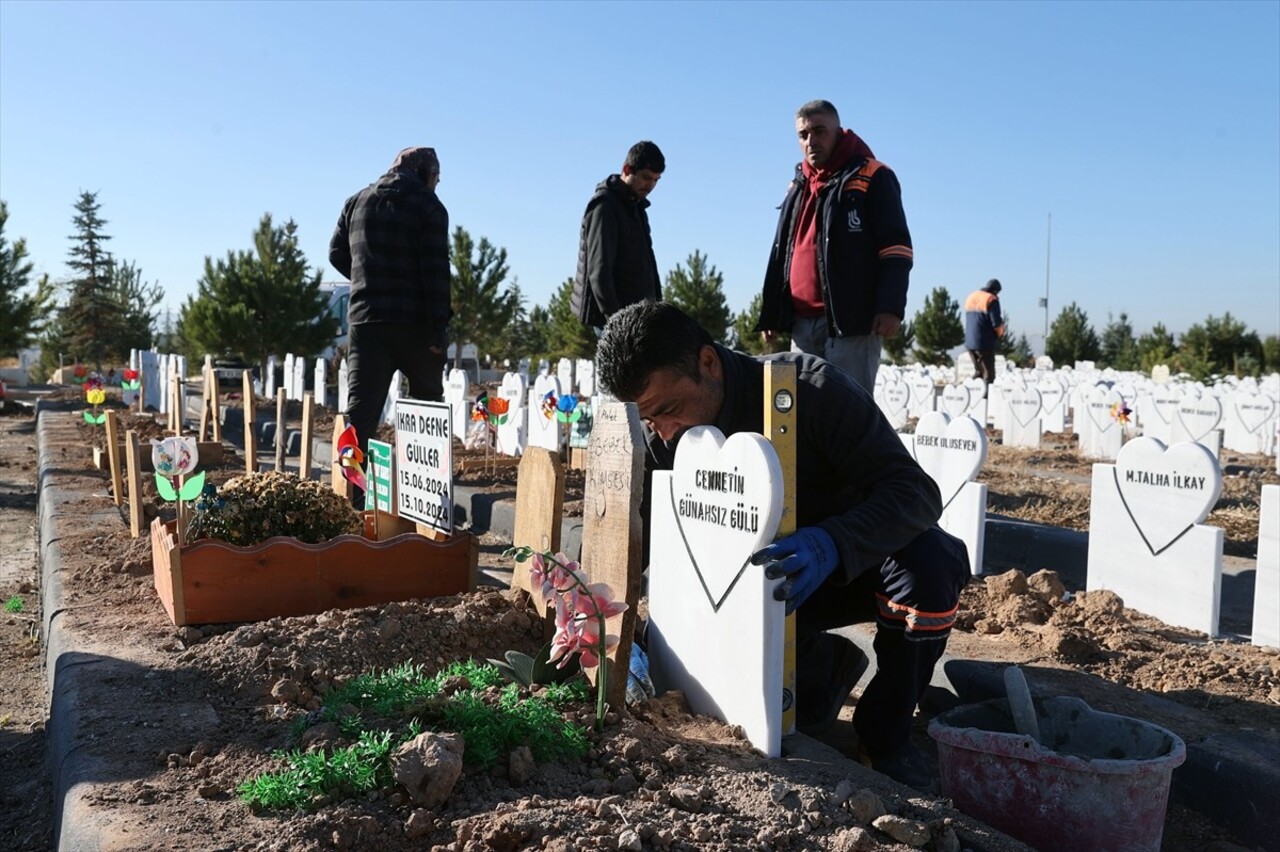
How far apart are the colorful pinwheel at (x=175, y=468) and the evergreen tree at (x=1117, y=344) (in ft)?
136

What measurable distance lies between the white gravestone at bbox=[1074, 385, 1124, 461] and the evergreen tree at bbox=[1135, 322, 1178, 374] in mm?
22856

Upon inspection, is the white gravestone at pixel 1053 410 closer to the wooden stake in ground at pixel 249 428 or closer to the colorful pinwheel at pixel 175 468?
the wooden stake in ground at pixel 249 428

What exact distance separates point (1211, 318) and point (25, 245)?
104 ft

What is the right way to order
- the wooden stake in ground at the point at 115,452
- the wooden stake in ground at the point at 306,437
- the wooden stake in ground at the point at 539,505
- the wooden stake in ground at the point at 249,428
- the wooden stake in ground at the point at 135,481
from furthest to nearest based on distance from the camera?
the wooden stake in ground at the point at 115,452 → the wooden stake in ground at the point at 249,428 → the wooden stake in ground at the point at 306,437 → the wooden stake in ground at the point at 135,481 → the wooden stake in ground at the point at 539,505

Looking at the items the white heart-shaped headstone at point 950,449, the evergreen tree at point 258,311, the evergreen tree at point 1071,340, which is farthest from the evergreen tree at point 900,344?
the white heart-shaped headstone at point 950,449

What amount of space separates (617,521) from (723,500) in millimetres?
265

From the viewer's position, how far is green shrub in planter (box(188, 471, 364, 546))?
3510mm

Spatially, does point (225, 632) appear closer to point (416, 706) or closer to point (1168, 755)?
point (416, 706)

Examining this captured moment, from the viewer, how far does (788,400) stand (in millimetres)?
2350

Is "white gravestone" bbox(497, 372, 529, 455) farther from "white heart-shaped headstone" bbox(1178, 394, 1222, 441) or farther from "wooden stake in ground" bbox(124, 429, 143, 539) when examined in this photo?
Result: "white heart-shaped headstone" bbox(1178, 394, 1222, 441)

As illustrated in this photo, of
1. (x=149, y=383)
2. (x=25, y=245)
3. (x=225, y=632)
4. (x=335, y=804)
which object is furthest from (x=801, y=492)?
(x=25, y=245)

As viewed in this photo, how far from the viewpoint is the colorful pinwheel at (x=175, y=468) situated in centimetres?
371

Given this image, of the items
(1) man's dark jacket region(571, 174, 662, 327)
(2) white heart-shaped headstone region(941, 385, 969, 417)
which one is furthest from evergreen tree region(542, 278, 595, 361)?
(1) man's dark jacket region(571, 174, 662, 327)

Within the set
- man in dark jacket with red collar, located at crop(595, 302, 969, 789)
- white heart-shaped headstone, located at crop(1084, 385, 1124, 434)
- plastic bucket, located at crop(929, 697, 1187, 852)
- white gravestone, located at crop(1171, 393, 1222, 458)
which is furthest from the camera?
white heart-shaped headstone, located at crop(1084, 385, 1124, 434)
